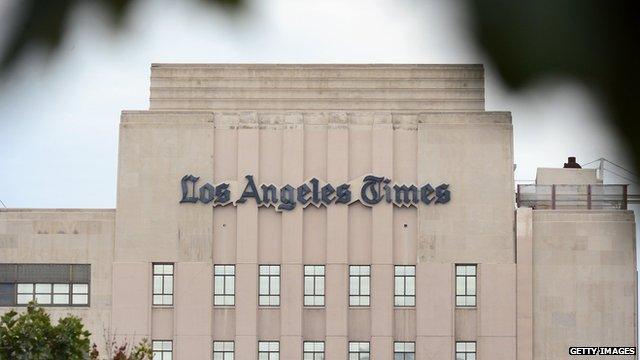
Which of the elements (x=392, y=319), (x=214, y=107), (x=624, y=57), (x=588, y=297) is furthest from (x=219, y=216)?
(x=624, y=57)

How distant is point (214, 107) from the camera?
47812 millimetres

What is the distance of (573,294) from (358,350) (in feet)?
24.2

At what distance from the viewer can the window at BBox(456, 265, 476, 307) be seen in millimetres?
46375

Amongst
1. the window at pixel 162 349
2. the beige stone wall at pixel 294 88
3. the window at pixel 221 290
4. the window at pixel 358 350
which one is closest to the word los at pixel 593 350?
the window at pixel 358 350

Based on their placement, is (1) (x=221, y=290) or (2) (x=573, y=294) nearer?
(2) (x=573, y=294)

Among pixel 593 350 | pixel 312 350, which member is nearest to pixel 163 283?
pixel 312 350

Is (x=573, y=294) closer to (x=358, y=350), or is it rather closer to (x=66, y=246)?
(x=358, y=350)

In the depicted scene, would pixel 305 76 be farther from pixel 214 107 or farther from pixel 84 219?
pixel 84 219

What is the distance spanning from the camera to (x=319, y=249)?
46875 millimetres

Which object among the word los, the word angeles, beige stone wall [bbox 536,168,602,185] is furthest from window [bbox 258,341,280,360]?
beige stone wall [bbox 536,168,602,185]

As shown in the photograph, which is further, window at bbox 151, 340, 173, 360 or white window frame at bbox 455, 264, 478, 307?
white window frame at bbox 455, 264, 478, 307

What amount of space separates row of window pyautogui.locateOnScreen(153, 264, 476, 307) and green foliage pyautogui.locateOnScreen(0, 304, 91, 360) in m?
14.6

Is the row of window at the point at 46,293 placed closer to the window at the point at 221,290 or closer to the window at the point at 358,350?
Result: the window at the point at 221,290

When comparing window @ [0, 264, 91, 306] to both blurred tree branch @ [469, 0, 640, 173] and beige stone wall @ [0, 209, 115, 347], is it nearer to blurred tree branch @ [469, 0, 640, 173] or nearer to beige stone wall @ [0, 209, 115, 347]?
beige stone wall @ [0, 209, 115, 347]
